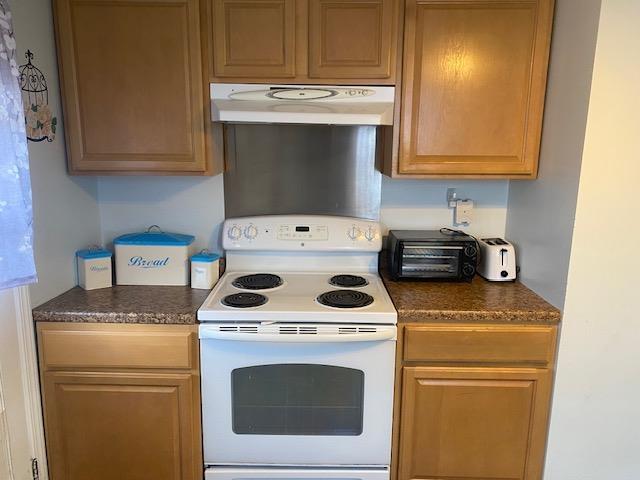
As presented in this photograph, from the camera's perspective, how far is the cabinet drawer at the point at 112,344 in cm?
175

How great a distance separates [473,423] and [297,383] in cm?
70

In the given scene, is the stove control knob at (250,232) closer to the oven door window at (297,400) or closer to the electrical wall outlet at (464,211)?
the oven door window at (297,400)

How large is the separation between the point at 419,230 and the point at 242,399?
114 centimetres

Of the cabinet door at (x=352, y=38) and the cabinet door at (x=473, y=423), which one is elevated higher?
the cabinet door at (x=352, y=38)

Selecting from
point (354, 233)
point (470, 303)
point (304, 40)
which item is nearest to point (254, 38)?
point (304, 40)

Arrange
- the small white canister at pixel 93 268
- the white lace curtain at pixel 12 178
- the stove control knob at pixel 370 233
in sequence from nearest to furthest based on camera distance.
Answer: the white lace curtain at pixel 12 178 → the small white canister at pixel 93 268 → the stove control knob at pixel 370 233

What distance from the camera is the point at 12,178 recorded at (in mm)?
1414

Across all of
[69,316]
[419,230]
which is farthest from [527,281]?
[69,316]

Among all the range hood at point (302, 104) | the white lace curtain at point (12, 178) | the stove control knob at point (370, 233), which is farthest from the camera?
the stove control knob at point (370, 233)

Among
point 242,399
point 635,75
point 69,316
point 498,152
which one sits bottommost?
point 242,399

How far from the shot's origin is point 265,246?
88.0 inches

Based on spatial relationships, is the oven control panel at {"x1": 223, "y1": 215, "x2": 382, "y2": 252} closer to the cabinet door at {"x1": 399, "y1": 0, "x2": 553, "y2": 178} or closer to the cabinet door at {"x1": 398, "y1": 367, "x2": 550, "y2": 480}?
the cabinet door at {"x1": 399, "y1": 0, "x2": 553, "y2": 178}

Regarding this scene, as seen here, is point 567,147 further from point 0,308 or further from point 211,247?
point 0,308

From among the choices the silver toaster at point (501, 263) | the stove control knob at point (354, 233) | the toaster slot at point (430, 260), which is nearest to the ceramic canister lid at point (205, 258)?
the stove control knob at point (354, 233)
